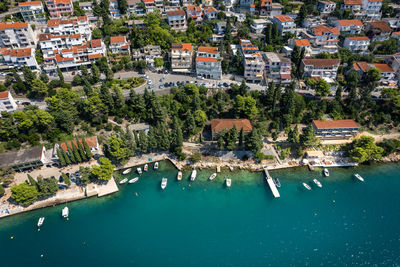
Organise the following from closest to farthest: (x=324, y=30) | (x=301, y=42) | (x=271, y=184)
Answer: (x=271, y=184)
(x=301, y=42)
(x=324, y=30)

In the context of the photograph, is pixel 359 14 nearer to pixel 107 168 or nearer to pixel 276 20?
pixel 276 20

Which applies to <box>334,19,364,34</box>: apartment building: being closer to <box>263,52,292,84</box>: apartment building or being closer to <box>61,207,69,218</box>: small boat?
<box>263,52,292,84</box>: apartment building

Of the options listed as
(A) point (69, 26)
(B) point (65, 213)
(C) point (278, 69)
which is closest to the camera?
(B) point (65, 213)

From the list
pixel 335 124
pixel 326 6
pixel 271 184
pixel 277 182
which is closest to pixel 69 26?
pixel 271 184

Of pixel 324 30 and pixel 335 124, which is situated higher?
pixel 324 30

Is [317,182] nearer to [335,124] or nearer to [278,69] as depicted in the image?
[335,124]

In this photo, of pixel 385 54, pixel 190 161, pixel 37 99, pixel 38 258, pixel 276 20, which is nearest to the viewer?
pixel 38 258

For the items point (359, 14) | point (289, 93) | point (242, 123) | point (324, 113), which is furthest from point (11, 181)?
point (359, 14)
